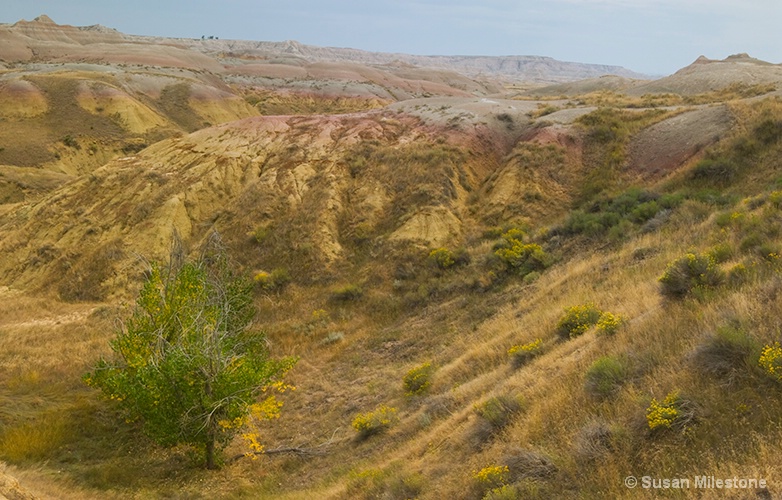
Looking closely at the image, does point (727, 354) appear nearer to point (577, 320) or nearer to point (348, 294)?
point (577, 320)

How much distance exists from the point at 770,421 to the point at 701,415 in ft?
1.87

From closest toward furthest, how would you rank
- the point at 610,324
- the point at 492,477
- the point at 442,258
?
the point at 492,477 < the point at 610,324 < the point at 442,258

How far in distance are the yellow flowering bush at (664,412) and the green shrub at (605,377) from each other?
0.79 metres

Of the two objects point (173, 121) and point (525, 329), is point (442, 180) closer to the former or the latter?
point (525, 329)

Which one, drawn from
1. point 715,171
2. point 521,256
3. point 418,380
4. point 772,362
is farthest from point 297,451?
point 715,171

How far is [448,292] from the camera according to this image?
53.2 feet

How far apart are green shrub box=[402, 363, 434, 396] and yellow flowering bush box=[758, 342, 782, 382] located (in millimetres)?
6845

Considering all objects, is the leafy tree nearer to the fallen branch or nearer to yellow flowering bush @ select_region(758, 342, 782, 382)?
the fallen branch

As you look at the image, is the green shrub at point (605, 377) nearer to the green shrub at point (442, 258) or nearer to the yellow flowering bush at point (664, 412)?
the yellow flowering bush at point (664, 412)

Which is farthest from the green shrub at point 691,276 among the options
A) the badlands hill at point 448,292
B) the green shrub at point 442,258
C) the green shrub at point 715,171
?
the green shrub at point 715,171

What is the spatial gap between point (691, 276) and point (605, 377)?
9.23ft

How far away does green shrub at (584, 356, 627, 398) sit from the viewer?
593 centimetres

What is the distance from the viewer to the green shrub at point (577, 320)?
8.93 m

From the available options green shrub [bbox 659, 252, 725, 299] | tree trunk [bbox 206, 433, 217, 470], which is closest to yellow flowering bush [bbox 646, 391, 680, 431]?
green shrub [bbox 659, 252, 725, 299]
